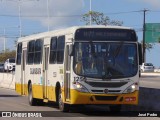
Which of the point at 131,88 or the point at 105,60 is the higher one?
the point at 105,60

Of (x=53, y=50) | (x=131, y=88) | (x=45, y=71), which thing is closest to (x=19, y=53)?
(x=45, y=71)

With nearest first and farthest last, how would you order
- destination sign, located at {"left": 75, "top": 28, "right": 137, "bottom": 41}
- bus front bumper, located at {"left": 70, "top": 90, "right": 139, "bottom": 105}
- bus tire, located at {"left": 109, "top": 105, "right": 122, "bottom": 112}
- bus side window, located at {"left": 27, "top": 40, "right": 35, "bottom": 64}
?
A: bus front bumper, located at {"left": 70, "top": 90, "right": 139, "bottom": 105}
destination sign, located at {"left": 75, "top": 28, "right": 137, "bottom": 41}
bus tire, located at {"left": 109, "top": 105, "right": 122, "bottom": 112}
bus side window, located at {"left": 27, "top": 40, "right": 35, "bottom": 64}

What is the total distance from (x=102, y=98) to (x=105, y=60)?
127 cm

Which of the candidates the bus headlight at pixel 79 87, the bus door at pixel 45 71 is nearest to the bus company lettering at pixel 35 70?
the bus door at pixel 45 71

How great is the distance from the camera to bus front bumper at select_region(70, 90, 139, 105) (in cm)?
1820

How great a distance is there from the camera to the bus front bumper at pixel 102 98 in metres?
18.2

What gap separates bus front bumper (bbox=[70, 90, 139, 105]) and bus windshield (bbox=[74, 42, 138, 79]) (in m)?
0.63

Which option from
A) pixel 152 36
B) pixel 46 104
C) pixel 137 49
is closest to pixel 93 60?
pixel 137 49

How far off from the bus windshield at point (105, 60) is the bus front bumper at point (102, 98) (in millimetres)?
629

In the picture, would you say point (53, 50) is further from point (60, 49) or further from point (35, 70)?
point (35, 70)

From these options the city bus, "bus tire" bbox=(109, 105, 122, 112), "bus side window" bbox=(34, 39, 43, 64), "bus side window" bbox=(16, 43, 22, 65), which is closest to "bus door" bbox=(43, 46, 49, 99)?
"bus side window" bbox=(34, 39, 43, 64)

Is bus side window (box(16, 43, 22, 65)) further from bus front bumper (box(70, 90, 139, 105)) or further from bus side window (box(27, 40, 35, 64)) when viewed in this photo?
bus front bumper (box(70, 90, 139, 105))

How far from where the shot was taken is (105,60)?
60.8ft

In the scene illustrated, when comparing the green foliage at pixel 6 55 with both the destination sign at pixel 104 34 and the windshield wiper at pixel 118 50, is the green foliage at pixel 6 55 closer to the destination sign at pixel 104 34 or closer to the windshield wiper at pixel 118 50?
the destination sign at pixel 104 34
